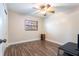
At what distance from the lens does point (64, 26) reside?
333cm

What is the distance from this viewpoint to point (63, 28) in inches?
134

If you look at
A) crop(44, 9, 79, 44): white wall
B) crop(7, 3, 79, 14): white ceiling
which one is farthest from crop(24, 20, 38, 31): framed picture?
crop(7, 3, 79, 14): white ceiling

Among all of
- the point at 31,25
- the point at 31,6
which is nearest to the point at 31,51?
the point at 31,6

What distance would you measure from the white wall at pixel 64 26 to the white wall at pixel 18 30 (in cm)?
105

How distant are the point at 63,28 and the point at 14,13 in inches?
88.0

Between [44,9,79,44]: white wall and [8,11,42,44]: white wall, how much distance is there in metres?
1.05

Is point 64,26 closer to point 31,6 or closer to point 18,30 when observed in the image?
point 31,6

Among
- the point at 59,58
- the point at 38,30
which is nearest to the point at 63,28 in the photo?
the point at 38,30

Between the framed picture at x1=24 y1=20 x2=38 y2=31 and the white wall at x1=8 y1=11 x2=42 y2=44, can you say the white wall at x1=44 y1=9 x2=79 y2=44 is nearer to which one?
the framed picture at x1=24 y1=20 x2=38 y2=31

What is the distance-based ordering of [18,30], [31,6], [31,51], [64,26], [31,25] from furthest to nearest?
[31,25] < [18,30] < [64,26] < [31,6] < [31,51]

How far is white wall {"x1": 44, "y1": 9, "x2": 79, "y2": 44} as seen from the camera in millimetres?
2926

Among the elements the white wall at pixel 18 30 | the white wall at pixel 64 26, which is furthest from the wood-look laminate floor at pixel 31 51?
the white wall at pixel 18 30

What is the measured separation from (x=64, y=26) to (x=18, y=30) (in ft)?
6.98

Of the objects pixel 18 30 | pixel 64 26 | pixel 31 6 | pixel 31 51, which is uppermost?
pixel 31 6
